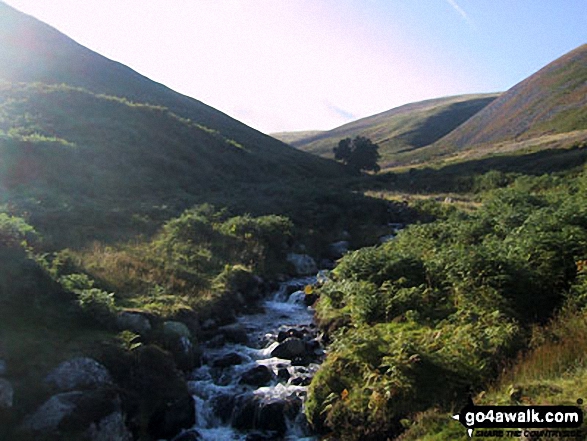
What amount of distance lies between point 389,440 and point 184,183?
37.6 meters

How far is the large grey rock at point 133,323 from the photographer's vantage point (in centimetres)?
1257

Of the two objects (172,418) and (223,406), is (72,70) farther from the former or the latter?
(172,418)

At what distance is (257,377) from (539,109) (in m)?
99.3

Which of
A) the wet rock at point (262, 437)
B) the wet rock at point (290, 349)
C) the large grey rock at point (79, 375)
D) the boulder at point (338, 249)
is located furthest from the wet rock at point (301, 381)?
the boulder at point (338, 249)

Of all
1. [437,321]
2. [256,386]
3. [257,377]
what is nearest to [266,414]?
[256,386]

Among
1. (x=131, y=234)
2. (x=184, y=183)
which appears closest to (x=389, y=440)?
(x=131, y=234)

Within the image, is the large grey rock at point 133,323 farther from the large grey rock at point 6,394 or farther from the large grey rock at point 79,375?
the large grey rock at point 6,394

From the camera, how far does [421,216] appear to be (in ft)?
113

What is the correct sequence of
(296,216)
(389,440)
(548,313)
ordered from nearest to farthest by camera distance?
(389,440) < (548,313) < (296,216)

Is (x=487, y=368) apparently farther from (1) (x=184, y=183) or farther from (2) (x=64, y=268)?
(1) (x=184, y=183)

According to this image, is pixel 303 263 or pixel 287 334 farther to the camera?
pixel 303 263

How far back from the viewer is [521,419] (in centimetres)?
658

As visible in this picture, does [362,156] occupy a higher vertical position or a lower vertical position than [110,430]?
higher

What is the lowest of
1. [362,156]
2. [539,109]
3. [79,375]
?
[79,375]
